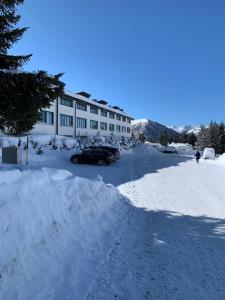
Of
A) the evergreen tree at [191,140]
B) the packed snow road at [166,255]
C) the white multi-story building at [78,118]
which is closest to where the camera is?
the packed snow road at [166,255]

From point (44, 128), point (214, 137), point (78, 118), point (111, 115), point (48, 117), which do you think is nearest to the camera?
point (44, 128)

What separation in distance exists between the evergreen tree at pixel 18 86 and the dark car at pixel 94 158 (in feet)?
73.5

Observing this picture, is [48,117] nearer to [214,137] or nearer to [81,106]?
[81,106]

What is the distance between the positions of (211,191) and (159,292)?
1138 cm

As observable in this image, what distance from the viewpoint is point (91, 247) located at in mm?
6887

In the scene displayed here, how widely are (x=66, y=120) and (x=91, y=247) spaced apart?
40827 mm

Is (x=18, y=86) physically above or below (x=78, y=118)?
below

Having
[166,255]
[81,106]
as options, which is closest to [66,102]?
[81,106]

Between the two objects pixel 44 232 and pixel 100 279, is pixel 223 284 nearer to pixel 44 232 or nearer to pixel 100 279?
pixel 100 279

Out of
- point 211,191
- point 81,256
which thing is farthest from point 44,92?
point 211,191

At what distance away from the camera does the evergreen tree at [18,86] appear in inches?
295

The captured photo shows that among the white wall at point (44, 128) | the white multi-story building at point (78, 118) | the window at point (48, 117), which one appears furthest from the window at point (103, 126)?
the window at point (48, 117)

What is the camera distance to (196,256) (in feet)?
22.2

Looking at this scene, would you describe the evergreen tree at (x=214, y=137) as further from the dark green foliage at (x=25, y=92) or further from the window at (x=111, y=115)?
the dark green foliage at (x=25, y=92)
